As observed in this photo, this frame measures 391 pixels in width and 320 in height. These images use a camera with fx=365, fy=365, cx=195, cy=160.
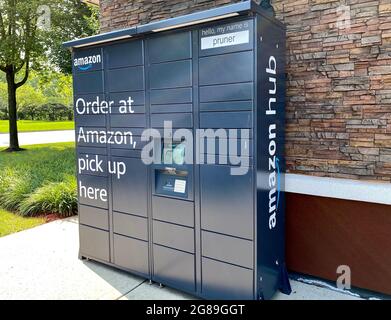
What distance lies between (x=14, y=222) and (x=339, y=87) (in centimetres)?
496

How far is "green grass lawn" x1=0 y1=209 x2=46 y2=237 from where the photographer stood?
5238mm

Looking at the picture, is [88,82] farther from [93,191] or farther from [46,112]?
[46,112]

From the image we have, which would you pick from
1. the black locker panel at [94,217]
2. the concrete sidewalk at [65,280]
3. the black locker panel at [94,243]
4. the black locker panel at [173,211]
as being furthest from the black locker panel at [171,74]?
the concrete sidewalk at [65,280]

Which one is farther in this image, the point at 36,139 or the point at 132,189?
the point at 36,139

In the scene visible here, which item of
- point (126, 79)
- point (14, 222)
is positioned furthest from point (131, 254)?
point (14, 222)

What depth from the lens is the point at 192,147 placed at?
10.2 ft

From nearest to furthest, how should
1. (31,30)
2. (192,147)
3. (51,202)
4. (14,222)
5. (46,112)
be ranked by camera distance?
(192,147), (14,222), (51,202), (31,30), (46,112)

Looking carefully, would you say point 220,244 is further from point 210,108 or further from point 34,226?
point 34,226

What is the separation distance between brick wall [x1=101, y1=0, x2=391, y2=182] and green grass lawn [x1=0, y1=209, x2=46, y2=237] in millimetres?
3977

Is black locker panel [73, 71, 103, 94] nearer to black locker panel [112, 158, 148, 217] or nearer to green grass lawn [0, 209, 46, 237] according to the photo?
black locker panel [112, 158, 148, 217]

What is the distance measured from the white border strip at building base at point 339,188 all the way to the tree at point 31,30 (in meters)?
11.6

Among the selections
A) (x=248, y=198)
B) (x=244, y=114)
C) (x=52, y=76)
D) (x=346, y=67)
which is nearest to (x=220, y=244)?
(x=248, y=198)

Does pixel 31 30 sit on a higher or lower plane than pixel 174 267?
higher

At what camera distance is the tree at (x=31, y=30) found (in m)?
12.1
